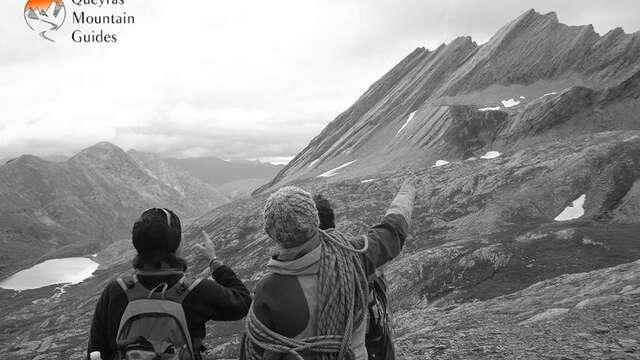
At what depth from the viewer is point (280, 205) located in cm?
513

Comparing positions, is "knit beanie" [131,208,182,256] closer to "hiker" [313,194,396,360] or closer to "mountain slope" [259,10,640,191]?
"hiker" [313,194,396,360]

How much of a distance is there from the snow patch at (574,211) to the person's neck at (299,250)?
120ft

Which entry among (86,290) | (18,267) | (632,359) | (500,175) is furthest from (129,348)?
(18,267)

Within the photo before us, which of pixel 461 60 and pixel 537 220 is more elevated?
pixel 461 60

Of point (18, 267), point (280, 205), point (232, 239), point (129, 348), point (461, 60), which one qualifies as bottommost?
point (18, 267)

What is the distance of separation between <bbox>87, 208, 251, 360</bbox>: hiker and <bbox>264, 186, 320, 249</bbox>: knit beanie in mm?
1426

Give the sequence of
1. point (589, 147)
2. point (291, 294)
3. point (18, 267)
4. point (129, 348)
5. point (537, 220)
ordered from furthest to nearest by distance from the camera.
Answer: point (18, 267) < point (589, 147) < point (537, 220) < point (129, 348) < point (291, 294)

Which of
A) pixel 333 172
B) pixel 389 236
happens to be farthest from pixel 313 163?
pixel 389 236

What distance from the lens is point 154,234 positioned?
5.75 metres

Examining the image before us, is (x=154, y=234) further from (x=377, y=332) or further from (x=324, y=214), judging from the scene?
(x=377, y=332)

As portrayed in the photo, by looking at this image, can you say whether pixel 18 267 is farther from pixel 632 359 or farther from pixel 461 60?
pixel 632 359

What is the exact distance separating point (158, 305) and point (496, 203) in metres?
39.9

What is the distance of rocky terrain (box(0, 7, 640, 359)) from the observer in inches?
599

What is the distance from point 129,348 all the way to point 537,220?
122 ft
